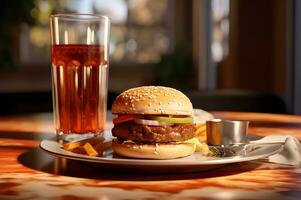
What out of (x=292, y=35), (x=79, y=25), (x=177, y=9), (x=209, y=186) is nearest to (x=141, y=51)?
(x=177, y=9)

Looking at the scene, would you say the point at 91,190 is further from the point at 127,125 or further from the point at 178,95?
the point at 178,95

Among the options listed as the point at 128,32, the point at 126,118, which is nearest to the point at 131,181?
the point at 126,118

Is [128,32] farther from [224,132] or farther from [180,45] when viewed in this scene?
[224,132]

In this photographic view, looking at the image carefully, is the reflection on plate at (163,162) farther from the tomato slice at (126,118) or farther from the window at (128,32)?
the window at (128,32)

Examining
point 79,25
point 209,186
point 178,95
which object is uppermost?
point 79,25

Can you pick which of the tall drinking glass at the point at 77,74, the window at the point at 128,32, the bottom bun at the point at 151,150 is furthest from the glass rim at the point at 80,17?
the window at the point at 128,32

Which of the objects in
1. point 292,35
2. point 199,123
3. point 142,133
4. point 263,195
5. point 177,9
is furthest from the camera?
point 177,9
